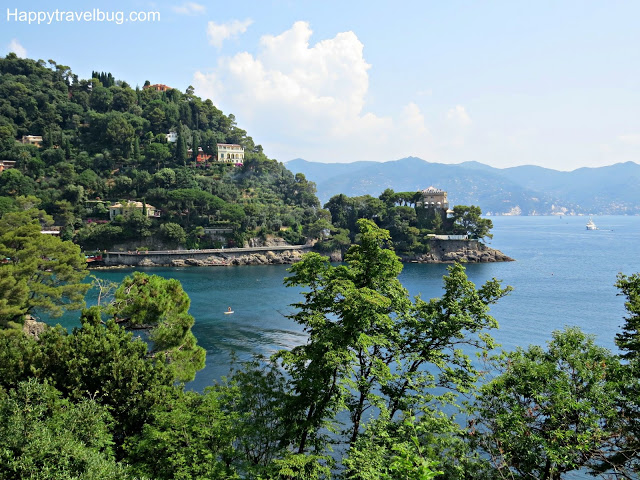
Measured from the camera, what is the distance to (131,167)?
8056 cm

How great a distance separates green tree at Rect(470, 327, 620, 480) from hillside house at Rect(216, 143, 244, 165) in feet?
290

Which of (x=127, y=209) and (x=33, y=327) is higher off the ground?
(x=127, y=209)

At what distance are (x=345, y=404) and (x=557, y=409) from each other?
5.10 metres

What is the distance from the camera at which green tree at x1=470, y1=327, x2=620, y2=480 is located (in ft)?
27.0

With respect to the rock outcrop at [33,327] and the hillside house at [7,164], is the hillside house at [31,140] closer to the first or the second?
the hillside house at [7,164]

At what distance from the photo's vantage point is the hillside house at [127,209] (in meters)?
68.9

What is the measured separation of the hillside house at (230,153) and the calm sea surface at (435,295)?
115 feet

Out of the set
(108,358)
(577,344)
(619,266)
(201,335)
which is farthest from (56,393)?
(619,266)

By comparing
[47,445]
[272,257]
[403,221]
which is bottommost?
[272,257]

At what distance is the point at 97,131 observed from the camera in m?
83.8

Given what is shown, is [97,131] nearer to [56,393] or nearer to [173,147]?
[173,147]

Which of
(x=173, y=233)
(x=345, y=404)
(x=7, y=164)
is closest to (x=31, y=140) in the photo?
(x=7, y=164)

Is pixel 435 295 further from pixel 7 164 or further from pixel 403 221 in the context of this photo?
pixel 7 164

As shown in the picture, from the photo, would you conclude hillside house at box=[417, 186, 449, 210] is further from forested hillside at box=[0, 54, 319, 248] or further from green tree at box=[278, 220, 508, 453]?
green tree at box=[278, 220, 508, 453]
